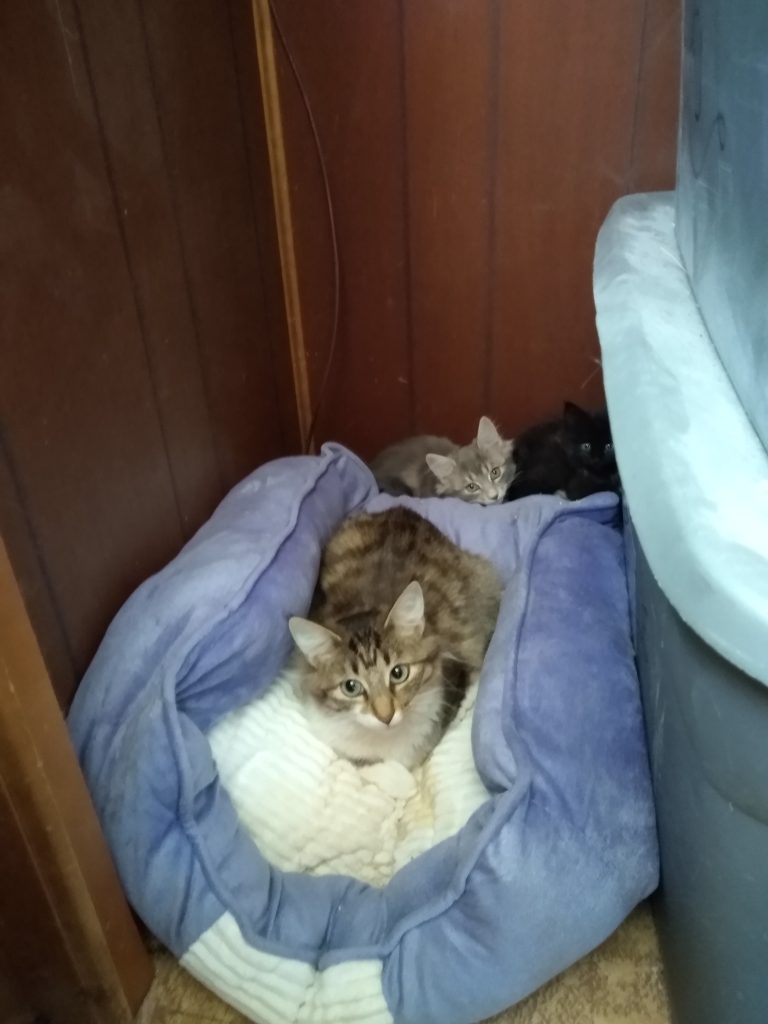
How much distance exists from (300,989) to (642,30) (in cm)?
156

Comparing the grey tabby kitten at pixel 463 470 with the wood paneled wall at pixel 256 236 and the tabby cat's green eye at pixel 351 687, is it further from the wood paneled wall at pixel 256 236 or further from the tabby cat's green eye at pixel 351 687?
the tabby cat's green eye at pixel 351 687

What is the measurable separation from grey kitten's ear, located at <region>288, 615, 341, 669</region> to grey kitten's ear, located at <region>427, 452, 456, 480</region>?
532 millimetres

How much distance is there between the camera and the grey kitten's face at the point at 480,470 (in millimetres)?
1729

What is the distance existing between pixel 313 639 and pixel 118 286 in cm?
60

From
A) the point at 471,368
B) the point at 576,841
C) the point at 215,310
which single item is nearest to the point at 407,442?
the point at 471,368

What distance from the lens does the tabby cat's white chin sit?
4.43 ft

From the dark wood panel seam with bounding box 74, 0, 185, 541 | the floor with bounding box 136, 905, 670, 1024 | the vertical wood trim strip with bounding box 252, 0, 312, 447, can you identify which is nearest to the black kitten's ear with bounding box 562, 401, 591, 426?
the vertical wood trim strip with bounding box 252, 0, 312, 447

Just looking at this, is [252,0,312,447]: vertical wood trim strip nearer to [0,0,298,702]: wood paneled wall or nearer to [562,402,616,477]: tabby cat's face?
[0,0,298,702]: wood paneled wall

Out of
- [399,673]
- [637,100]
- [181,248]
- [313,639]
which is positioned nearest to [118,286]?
[181,248]

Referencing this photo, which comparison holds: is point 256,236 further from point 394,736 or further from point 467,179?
point 394,736

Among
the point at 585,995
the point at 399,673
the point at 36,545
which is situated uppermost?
the point at 36,545

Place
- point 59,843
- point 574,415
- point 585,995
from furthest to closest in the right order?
point 574,415 → point 585,995 → point 59,843

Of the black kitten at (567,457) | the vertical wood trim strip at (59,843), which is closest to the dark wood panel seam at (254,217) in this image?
the black kitten at (567,457)

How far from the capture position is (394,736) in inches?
53.4
